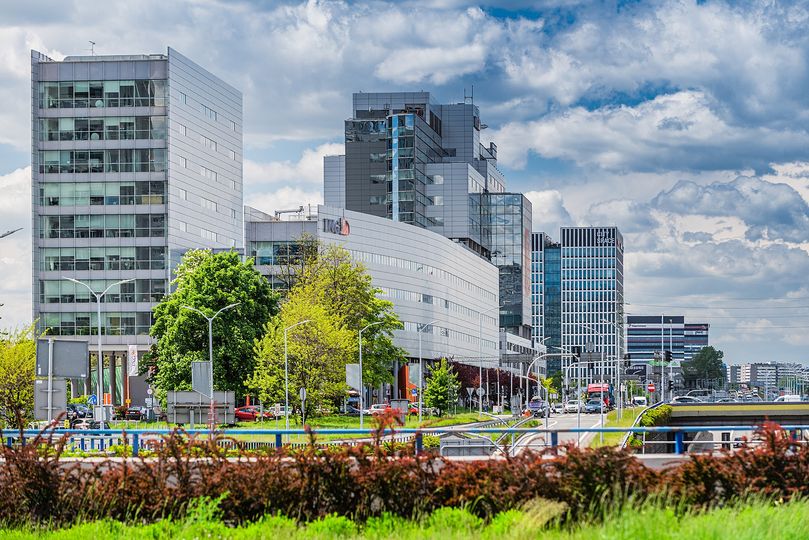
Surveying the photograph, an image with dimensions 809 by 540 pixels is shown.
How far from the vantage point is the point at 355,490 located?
17.8 meters

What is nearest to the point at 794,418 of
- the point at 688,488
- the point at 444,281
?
the point at 444,281

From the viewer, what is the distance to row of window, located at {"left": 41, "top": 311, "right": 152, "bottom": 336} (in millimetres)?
118562

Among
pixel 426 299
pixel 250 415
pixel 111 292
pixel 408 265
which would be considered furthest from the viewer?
pixel 426 299

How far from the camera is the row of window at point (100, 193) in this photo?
118625 millimetres

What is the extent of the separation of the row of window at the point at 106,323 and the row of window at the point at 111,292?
4.30 feet

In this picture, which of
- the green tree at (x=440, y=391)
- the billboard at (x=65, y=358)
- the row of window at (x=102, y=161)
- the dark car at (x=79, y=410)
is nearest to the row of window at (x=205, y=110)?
the row of window at (x=102, y=161)

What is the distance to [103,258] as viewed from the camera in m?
119

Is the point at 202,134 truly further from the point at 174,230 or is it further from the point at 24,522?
the point at 24,522

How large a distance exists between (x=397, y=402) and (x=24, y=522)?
7928 centimetres

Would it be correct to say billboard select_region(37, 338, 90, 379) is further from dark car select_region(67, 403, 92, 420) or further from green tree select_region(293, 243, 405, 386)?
green tree select_region(293, 243, 405, 386)

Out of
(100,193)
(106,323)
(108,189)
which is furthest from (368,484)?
(100,193)

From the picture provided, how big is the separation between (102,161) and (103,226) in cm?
613

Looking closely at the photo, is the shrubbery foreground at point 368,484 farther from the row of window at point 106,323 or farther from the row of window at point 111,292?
the row of window at point 106,323

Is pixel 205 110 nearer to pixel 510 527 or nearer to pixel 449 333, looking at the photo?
pixel 449 333
